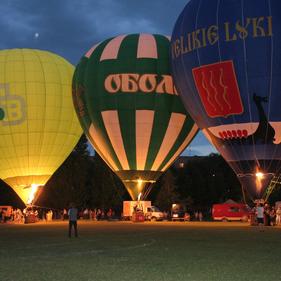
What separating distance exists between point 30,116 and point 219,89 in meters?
13.8

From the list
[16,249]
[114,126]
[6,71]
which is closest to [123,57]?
[114,126]

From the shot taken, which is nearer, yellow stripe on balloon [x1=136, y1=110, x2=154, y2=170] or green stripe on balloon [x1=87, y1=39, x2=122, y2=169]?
yellow stripe on balloon [x1=136, y1=110, x2=154, y2=170]

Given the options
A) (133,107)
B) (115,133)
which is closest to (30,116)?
(115,133)

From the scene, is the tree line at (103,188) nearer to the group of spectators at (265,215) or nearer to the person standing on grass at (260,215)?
the group of spectators at (265,215)

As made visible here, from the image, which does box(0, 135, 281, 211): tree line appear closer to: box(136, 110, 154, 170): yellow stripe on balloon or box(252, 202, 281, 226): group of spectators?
box(136, 110, 154, 170): yellow stripe on balloon

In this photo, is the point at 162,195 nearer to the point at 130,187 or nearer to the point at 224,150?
the point at 130,187

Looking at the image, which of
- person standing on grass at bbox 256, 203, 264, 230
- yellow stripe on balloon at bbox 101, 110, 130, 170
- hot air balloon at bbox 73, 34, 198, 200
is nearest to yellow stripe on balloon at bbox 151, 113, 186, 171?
hot air balloon at bbox 73, 34, 198, 200

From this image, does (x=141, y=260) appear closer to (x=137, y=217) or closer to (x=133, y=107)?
(x=133, y=107)

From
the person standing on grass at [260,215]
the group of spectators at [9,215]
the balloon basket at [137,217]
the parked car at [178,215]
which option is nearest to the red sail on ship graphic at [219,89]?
the person standing on grass at [260,215]

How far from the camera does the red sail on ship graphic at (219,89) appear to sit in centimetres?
2656

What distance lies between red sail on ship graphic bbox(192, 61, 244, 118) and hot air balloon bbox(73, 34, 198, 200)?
263 inches

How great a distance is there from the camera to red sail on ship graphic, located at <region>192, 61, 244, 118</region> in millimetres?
26562

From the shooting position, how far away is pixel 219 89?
26953 mm

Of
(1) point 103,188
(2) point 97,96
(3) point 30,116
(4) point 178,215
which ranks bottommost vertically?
(4) point 178,215
